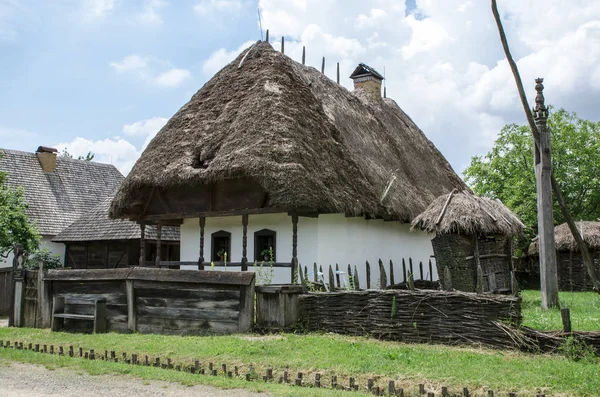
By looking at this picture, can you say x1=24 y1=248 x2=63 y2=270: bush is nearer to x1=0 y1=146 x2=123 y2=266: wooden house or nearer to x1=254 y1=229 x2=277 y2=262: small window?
x1=0 y1=146 x2=123 y2=266: wooden house

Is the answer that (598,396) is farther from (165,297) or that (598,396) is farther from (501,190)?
(501,190)

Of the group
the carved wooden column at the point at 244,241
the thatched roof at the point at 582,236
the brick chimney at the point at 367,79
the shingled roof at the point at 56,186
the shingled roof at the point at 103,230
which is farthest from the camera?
the shingled roof at the point at 56,186

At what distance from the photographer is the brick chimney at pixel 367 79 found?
24.7 metres

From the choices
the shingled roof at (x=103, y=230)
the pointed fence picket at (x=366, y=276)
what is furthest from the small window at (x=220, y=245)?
the shingled roof at (x=103, y=230)

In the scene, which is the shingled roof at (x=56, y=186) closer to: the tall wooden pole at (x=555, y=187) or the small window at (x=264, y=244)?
the small window at (x=264, y=244)

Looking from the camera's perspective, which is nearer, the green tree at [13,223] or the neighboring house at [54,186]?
the green tree at [13,223]

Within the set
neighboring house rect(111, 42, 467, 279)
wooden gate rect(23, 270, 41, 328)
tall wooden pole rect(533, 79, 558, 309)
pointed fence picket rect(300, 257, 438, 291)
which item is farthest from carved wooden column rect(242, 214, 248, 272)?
tall wooden pole rect(533, 79, 558, 309)

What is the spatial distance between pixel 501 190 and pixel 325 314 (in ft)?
83.0

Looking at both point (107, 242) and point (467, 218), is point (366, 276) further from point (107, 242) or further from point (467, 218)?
point (107, 242)

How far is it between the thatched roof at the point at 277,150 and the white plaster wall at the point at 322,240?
3.19 feet

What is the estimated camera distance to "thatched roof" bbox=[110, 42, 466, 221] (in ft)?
44.4

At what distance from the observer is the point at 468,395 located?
5801 mm

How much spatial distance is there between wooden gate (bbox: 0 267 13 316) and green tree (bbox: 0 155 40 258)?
296 cm

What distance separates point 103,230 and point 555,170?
21.5 metres
